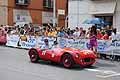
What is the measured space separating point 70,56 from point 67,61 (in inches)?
11.4

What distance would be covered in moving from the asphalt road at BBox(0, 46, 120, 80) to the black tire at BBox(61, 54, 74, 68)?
196 mm

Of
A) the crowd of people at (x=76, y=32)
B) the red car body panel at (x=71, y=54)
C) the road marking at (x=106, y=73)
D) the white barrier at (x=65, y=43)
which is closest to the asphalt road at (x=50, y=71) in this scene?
the road marking at (x=106, y=73)

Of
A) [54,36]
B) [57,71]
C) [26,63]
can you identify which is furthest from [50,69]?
[54,36]

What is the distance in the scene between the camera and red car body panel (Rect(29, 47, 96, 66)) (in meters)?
14.8

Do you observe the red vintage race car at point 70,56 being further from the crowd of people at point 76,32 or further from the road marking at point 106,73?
the crowd of people at point 76,32

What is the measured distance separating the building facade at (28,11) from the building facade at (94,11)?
11.9m

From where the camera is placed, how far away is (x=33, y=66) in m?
15.4

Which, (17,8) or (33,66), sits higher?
(17,8)

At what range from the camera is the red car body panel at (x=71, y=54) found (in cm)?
1482

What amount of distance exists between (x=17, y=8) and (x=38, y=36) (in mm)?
20842

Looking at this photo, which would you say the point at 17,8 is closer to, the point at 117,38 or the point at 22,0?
the point at 22,0

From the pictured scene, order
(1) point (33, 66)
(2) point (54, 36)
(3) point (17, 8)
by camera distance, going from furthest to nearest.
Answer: (3) point (17, 8), (2) point (54, 36), (1) point (33, 66)

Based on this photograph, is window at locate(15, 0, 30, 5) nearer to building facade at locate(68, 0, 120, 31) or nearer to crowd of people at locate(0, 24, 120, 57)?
building facade at locate(68, 0, 120, 31)

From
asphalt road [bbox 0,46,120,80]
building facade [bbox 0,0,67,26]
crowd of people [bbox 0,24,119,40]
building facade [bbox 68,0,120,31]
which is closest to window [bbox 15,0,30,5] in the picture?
building facade [bbox 0,0,67,26]
